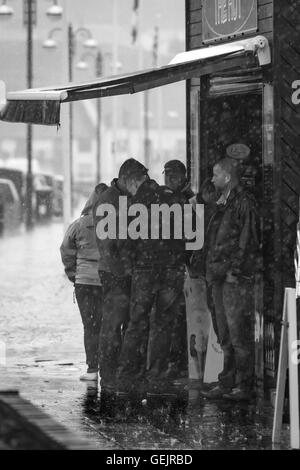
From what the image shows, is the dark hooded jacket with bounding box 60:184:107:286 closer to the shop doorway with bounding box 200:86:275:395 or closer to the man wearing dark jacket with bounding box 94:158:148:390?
the man wearing dark jacket with bounding box 94:158:148:390

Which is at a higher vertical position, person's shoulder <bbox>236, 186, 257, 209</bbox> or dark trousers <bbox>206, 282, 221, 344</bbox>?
person's shoulder <bbox>236, 186, 257, 209</bbox>

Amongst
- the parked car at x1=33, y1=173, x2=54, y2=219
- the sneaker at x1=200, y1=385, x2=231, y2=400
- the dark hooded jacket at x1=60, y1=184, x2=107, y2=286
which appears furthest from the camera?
the parked car at x1=33, y1=173, x2=54, y2=219

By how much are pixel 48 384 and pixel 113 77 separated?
8.25 ft

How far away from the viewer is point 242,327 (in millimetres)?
9531

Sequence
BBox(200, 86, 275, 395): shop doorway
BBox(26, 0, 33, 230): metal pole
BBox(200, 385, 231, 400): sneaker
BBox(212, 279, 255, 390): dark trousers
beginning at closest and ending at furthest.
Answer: BBox(200, 86, 275, 395): shop doorway
BBox(212, 279, 255, 390): dark trousers
BBox(200, 385, 231, 400): sneaker
BBox(26, 0, 33, 230): metal pole

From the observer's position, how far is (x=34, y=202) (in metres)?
53.2

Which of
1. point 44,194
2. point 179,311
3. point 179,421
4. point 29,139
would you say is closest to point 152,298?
point 179,311

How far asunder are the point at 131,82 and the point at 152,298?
5.88 ft

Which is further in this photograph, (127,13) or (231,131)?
(127,13)

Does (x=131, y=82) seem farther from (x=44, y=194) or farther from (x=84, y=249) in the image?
(x=44, y=194)

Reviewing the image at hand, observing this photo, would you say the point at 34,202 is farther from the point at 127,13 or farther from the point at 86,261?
the point at 127,13

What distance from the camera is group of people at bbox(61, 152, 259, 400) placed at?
31.2ft

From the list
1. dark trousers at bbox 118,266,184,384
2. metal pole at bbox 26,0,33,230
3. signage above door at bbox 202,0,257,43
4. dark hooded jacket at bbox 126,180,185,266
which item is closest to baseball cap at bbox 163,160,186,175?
dark hooded jacket at bbox 126,180,185,266
